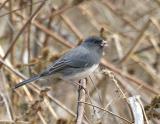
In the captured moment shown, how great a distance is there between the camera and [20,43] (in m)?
4.05

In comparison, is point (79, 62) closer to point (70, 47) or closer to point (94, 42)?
point (94, 42)

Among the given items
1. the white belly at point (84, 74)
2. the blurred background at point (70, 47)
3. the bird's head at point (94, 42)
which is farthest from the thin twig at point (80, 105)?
the bird's head at point (94, 42)

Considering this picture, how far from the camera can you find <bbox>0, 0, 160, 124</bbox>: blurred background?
10.7 ft

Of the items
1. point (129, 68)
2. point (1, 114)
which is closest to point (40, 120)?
point (1, 114)

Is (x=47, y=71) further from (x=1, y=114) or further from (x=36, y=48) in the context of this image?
(x=36, y=48)

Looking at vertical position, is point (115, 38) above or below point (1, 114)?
above

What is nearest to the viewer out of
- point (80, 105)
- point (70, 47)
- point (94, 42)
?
point (80, 105)

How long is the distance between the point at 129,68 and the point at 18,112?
133 cm

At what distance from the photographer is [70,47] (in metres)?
3.64

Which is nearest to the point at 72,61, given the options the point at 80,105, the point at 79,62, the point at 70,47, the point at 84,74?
the point at 79,62

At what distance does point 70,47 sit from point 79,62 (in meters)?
0.43

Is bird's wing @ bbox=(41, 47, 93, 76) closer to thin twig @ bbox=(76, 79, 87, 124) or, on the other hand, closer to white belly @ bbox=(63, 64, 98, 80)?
white belly @ bbox=(63, 64, 98, 80)

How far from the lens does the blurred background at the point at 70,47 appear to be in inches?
128

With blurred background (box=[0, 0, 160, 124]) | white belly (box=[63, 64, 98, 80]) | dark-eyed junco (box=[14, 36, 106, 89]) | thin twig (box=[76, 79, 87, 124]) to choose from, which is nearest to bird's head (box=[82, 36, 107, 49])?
dark-eyed junco (box=[14, 36, 106, 89])
